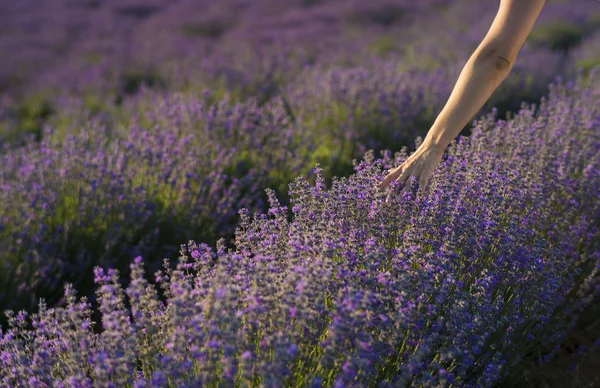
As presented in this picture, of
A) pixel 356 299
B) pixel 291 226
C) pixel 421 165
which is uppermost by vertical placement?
pixel 421 165

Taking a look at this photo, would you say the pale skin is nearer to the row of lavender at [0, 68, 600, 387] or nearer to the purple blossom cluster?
the row of lavender at [0, 68, 600, 387]

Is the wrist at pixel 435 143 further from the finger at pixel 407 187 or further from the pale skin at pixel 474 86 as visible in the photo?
the finger at pixel 407 187

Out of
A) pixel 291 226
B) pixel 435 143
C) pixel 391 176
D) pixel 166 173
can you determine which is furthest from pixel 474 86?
pixel 166 173

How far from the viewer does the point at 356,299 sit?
4.75 ft

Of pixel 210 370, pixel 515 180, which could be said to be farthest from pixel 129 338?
pixel 515 180

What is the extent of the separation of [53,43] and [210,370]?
7650mm

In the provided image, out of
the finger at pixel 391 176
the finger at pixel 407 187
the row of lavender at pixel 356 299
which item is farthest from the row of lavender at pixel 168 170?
the finger at pixel 407 187

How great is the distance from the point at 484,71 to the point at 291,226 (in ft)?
2.77

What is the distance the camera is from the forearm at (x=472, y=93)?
2145 millimetres

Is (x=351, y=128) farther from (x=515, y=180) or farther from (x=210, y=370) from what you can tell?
(x=210, y=370)

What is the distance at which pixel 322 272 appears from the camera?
5.23 feet

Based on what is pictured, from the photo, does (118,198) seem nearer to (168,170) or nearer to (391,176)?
(168,170)

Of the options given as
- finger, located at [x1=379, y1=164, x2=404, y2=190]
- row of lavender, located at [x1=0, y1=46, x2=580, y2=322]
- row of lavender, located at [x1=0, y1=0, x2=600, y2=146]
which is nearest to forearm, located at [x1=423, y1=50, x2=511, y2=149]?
finger, located at [x1=379, y1=164, x2=404, y2=190]

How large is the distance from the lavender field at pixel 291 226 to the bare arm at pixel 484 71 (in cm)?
24
